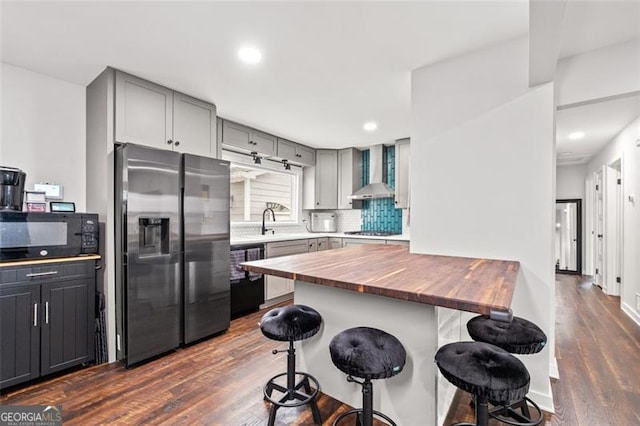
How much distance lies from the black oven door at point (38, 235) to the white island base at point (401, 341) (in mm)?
1945

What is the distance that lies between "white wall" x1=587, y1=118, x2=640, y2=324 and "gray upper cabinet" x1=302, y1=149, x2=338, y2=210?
153 inches

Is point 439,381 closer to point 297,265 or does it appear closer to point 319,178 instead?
Result: point 297,265

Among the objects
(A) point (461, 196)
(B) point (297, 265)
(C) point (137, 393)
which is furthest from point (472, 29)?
(C) point (137, 393)

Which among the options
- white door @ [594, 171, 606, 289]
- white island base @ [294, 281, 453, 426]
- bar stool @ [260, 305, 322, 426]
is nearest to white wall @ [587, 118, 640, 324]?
white door @ [594, 171, 606, 289]

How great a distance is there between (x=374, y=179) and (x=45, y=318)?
14.3 feet

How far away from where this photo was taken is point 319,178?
539cm

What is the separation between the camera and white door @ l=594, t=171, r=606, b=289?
5109 mm

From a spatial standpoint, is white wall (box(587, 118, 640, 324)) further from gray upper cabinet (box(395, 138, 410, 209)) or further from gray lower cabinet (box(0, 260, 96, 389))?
gray lower cabinet (box(0, 260, 96, 389))

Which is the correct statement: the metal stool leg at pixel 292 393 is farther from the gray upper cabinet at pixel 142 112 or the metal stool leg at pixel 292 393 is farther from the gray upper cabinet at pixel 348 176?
the gray upper cabinet at pixel 348 176

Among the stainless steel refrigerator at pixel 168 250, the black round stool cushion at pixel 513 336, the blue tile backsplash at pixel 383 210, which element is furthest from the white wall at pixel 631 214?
the stainless steel refrigerator at pixel 168 250

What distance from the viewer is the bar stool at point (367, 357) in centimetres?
129

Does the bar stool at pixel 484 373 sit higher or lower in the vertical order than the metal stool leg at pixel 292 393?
higher

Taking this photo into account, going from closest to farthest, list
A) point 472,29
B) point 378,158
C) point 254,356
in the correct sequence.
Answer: point 472,29, point 254,356, point 378,158

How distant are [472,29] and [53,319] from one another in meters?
3.64
